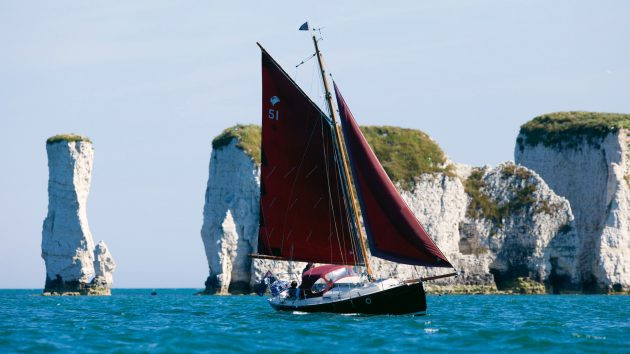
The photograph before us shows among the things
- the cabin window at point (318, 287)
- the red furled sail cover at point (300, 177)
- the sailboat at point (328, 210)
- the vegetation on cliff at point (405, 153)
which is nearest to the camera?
the sailboat at point (328, 210)

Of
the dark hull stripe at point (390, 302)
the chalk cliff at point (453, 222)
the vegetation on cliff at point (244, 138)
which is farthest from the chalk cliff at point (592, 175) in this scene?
the dark hull stripe at point (390, 302)

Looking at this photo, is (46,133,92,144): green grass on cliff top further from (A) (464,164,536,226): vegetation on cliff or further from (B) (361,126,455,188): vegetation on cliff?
(A) (464,164,536,226): vegetation on cliff

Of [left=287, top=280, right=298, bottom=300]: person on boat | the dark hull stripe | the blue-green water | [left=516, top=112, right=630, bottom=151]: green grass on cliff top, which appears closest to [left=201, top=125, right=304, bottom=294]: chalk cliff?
[left=516, top=112, right=630, bottom=151]: green grass on cliff top

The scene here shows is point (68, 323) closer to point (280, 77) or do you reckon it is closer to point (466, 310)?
point (280, 77)

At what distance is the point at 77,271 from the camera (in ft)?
307

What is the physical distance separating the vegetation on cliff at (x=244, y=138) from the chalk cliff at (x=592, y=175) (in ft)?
91.8

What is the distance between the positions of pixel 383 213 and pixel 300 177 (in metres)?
4.45

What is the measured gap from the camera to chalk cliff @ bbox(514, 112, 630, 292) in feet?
282

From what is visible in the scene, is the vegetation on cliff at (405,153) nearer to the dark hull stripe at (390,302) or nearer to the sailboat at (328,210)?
the sailboat at (328,210)

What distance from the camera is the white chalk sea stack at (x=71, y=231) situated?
3686 inches

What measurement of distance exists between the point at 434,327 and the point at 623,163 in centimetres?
5635

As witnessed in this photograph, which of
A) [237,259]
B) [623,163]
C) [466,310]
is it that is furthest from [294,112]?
[623,163]

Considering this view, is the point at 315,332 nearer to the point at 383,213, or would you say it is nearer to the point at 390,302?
the point at 390,302

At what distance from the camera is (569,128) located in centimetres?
9544
